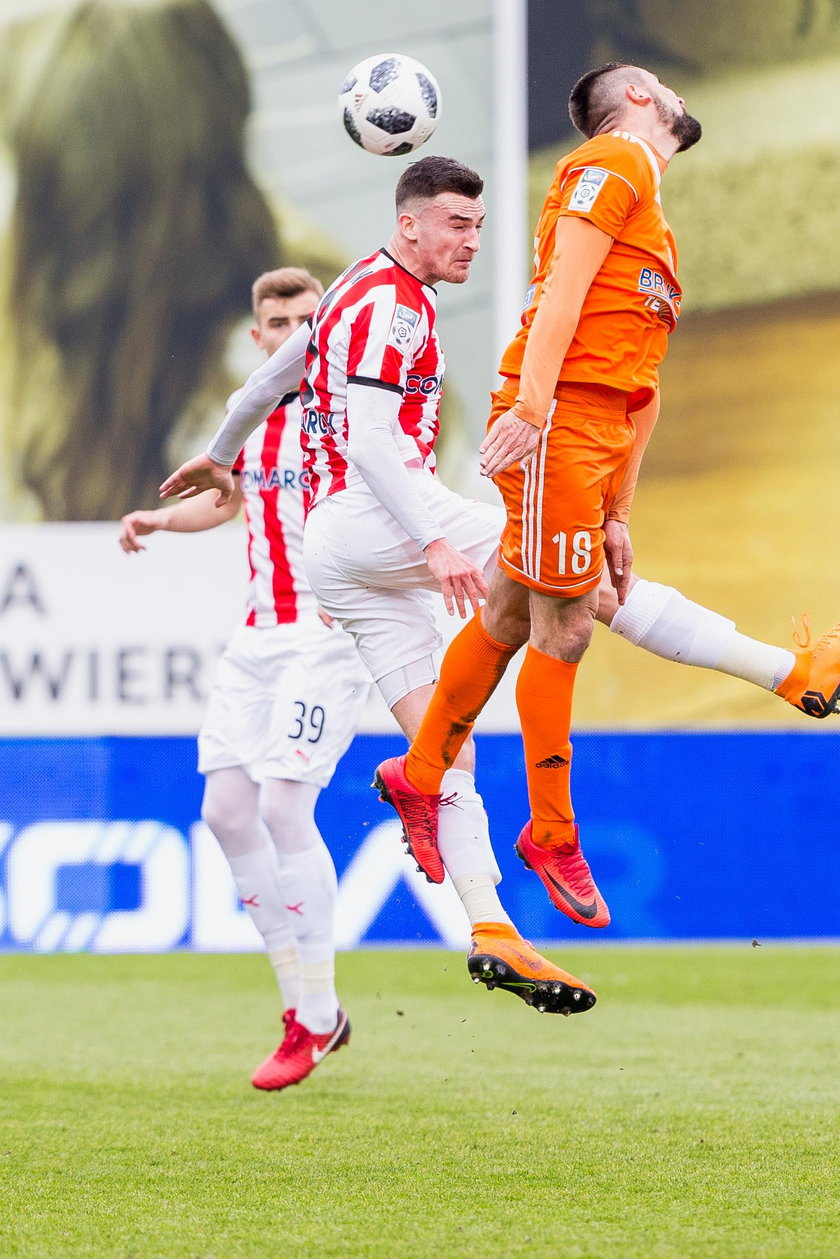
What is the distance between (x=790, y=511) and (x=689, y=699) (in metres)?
1.65

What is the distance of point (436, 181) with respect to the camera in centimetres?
455

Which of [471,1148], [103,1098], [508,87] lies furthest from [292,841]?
[508,87]

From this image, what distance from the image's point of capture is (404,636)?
15.5ft

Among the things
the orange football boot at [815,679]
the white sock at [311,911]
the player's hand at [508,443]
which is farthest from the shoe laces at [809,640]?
the white sock at [311,911]

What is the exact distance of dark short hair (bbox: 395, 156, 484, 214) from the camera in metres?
4.54

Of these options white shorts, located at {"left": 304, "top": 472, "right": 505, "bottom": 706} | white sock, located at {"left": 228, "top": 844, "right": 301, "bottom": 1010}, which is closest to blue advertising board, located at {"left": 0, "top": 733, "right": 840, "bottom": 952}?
white sock, located at {"left": 228, "top": 844, "right": 301, "bottom": 1010}

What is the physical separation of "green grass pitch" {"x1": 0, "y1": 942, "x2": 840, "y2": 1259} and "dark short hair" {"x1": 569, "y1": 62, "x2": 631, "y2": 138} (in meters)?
2.55

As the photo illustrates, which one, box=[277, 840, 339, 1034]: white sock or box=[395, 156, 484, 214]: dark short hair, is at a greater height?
box=[395, 156, 484, 214]: dark short hair

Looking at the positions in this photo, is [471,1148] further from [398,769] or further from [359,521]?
[359,521]

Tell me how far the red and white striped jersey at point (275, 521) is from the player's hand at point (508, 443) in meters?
2.16

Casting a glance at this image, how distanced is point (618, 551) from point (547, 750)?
528 millimetres

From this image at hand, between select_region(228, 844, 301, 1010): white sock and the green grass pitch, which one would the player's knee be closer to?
the green grass pitch

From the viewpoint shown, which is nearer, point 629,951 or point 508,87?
point 629,951

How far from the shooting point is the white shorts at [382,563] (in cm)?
462
